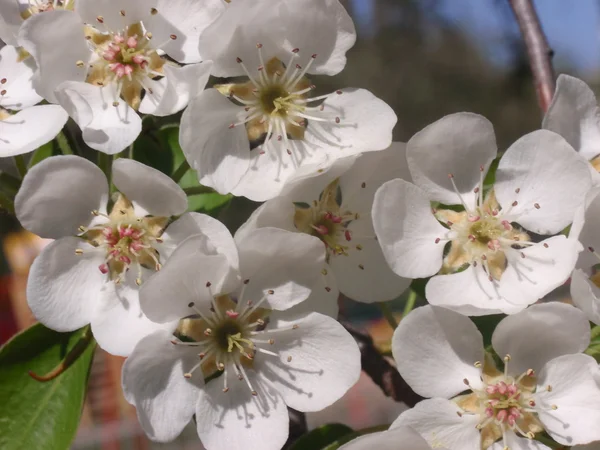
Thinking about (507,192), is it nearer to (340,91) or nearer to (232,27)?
(340,91)

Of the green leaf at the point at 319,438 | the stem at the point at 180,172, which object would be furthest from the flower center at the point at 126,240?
the green leaf at the point at 319,438

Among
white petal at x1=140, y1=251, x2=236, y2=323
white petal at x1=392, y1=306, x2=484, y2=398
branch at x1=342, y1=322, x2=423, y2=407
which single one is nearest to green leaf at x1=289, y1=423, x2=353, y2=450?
branch at x1=342, y1=322, x2=423, y2=407

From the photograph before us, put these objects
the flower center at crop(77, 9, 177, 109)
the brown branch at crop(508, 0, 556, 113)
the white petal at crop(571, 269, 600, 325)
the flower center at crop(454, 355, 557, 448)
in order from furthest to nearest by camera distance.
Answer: the brown branch at crop(508, 0, 556, 113) → the flower center at crop(77, 9, 177, 109) → the flower center at crop(454, 355, 557, 448) → the white petal at crop(571, 269, 600, 325)

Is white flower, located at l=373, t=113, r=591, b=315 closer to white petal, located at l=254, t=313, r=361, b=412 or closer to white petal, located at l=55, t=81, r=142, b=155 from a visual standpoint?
white petal, located at l=254, t=313, r=361, b=412

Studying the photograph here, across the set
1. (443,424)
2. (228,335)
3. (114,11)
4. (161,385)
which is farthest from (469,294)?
(114,11)

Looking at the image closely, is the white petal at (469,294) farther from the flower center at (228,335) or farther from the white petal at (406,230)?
the flower center at (228,335)

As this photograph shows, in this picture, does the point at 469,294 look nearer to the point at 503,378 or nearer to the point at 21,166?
the point at 503,378
